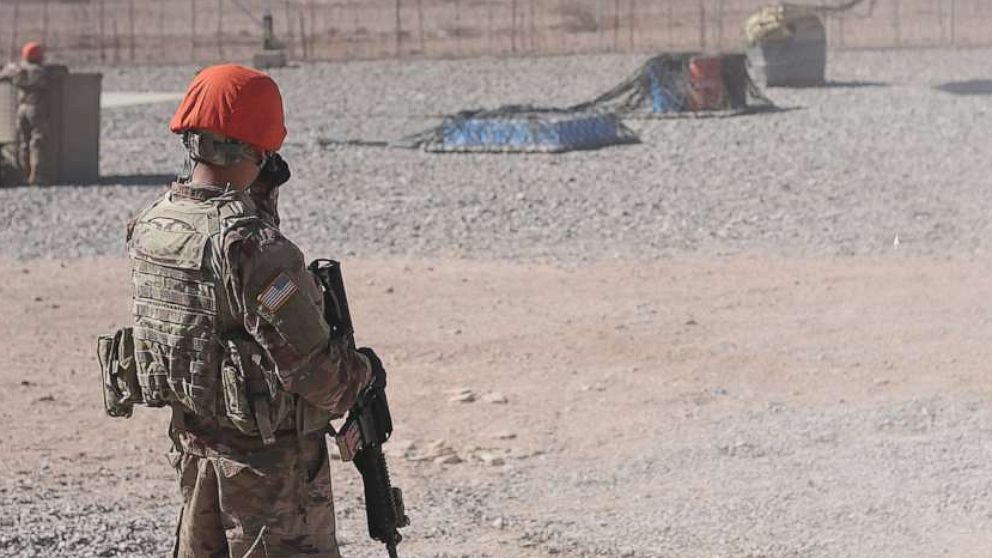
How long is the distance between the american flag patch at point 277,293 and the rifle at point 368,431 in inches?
7.9

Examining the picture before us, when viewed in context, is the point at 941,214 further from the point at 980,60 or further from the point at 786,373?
the point at 980,60

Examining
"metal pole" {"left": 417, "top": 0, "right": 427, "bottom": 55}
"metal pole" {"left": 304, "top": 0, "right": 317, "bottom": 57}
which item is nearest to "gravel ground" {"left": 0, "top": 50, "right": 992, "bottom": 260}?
"metal pole" {"left": 304, "top": 0, "right": 317, "bottom": 57}

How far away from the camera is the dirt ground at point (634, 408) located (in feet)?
19.2

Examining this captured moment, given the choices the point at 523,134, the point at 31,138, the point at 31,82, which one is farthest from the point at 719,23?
the point at 31,82

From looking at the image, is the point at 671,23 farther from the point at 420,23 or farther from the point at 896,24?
the point at 420,23

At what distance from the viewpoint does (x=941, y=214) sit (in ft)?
42.6

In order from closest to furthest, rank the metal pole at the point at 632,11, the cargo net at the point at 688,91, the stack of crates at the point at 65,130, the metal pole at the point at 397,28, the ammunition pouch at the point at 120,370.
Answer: the ammunition pouch at the point at 120,370 → the stack of crates at the point at 65,130 → the cargo net at the point at 688,91 → the metal pole at the point at 397,28 → the metal pole at the point at 632,11

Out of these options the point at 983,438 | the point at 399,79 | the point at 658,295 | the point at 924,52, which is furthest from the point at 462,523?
the point at 924,52

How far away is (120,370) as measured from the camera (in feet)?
12.1

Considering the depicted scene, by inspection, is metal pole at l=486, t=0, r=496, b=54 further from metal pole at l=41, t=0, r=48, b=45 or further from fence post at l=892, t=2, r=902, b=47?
metal pole at l=41, t=0, r=48, b=45

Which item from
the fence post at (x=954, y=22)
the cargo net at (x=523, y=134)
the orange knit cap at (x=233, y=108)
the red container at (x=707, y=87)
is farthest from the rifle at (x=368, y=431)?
the fence post at (x=954, y=22)

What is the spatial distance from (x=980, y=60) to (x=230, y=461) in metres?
27.2

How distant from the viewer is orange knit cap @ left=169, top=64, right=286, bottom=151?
3.45 metres

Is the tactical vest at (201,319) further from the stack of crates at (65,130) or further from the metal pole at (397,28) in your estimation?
the metal pole at (397,28)
